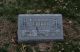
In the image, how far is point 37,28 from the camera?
18.8ft

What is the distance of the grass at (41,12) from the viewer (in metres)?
5.67

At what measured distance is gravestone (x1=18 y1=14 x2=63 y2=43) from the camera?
5.70 meters

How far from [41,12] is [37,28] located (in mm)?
921

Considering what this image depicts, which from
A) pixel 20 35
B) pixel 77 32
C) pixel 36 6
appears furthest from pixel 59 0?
pixel 20 35

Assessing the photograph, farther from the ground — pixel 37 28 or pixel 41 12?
pixel 41 12

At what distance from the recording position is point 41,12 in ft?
21.6

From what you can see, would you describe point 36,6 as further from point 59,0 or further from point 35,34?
point 35,34

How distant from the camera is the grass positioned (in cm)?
567

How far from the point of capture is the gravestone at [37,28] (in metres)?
5.70

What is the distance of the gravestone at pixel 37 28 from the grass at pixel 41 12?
16cm

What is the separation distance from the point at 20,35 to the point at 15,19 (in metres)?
0.68

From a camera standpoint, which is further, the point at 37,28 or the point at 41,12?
the point at 41,12

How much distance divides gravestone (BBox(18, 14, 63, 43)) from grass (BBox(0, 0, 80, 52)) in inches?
6.5

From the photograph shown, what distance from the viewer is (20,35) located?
18.7 feet
